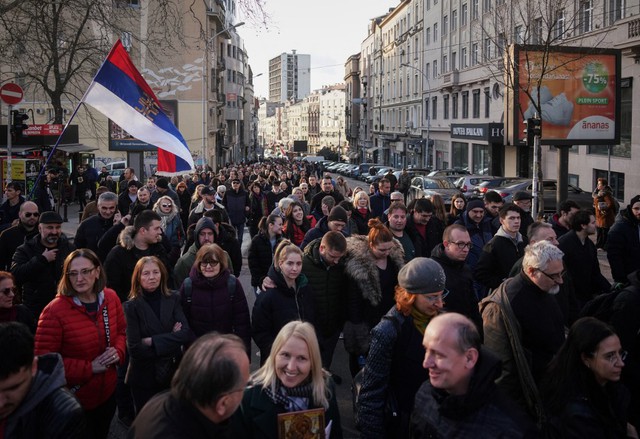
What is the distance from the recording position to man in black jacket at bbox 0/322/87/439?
2.79 meters

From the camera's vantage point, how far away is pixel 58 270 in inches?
243

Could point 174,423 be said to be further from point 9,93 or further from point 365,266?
point 9,93

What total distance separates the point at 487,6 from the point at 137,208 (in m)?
36.9

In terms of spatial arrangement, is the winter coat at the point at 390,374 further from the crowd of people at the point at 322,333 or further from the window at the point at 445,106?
the window at the point at 445,106

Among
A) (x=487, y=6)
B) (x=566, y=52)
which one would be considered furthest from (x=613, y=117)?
(x=487, y=6)

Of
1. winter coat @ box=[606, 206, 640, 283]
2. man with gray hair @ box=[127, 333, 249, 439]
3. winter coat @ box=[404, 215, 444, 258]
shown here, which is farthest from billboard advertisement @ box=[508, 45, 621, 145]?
man with gray hair @ box=[127, 333, 249, 439]

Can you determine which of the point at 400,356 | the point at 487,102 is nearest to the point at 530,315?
the point at 400,356

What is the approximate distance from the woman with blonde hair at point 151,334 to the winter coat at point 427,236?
376 cm

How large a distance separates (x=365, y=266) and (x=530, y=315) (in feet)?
6.37

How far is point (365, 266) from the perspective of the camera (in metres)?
5.80

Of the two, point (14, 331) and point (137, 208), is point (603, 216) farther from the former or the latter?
point (14, 331)

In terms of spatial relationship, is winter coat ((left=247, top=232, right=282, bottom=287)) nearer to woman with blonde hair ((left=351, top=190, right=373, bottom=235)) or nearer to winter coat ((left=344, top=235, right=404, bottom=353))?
woman with blonde hair ((left=351, top=190, right=373, bottom=235))

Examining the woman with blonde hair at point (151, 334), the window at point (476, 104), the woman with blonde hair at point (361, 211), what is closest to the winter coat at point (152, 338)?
the woman with blonde hair at point (151, 334)

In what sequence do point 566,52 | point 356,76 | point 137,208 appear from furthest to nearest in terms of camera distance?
1. point 356,76
2. point 566,52
3. point 137,208
